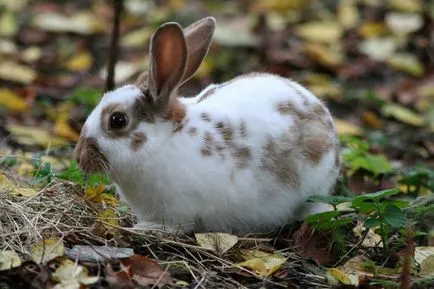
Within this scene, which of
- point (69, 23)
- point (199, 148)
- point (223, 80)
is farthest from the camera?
point (69, 23)

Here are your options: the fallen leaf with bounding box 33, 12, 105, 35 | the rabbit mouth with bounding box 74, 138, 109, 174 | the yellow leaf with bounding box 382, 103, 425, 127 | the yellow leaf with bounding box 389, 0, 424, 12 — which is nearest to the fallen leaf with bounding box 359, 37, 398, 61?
the yellow leaf with bounding box 389, 0, 424, 12

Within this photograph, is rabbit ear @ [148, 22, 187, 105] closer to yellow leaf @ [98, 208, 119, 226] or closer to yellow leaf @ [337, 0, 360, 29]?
yellow leaf @ [98, 208, 119, 226]

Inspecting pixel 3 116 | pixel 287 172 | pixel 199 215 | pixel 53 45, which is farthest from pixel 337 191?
pixel 53 45

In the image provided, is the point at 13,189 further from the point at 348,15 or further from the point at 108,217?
the point at 348,15

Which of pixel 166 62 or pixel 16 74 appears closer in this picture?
pixel 166 62

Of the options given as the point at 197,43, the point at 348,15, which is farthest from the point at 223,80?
the point at 197,43

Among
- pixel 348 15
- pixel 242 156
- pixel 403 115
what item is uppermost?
pixel 242 156
